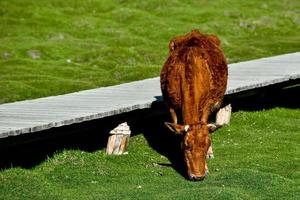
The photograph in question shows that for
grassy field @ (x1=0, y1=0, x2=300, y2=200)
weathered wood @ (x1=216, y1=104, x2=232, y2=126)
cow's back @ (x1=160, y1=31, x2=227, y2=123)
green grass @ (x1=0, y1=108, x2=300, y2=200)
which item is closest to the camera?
green grass @ (x1=0, y1=108, x2=300, y2=200)

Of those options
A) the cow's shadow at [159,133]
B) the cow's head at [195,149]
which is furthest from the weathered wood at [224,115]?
the cow's head at [195,149]

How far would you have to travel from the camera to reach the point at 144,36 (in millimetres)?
51250

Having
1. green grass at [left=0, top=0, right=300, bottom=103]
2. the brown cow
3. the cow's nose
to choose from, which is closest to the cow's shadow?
the brown cow

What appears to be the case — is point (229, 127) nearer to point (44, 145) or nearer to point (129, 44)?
point (44, 145)

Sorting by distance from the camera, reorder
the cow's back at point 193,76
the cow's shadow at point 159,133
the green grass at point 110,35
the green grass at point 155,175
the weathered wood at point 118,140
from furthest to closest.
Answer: the green grass at point 110,35
the cow's shadow at point 159,133
the weathered wood at point 118,140
the cow's back at point 193,76
the green grass at point 155,175

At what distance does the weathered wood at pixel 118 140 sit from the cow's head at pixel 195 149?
3487mm

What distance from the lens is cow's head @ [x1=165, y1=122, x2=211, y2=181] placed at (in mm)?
17328

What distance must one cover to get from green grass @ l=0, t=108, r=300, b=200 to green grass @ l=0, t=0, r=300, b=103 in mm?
11364

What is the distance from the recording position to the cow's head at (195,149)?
17.3 m

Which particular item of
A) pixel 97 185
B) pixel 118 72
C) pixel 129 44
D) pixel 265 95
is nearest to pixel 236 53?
pixel 129 44

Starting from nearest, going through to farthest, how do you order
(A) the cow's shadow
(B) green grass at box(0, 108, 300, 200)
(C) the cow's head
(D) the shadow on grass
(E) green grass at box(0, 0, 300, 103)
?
(B) green grass at box(0, 108, 300, 200) < (C) the cow's head < (D) the shadow on grass < (A) the cow's shadow < (E) green grass at box(0, 0, 300, 103)

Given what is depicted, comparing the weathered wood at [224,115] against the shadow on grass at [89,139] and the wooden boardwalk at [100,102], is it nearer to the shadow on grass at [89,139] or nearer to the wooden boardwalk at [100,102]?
the shadow on grass at [89,139]

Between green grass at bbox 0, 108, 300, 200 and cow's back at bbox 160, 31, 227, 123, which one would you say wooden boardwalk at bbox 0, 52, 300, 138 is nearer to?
green grass at bbox 0, 108, 300, 200

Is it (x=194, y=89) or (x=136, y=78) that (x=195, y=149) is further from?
(x=136, y=78)
